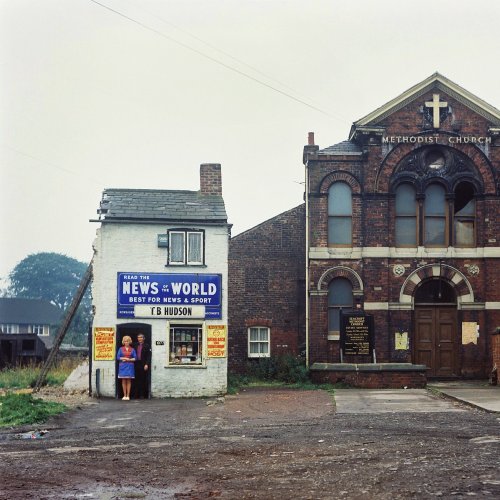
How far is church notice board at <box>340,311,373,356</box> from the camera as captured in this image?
27891 mm

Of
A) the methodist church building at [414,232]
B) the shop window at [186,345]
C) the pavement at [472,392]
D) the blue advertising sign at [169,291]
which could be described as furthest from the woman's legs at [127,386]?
the pavement at [472,392]

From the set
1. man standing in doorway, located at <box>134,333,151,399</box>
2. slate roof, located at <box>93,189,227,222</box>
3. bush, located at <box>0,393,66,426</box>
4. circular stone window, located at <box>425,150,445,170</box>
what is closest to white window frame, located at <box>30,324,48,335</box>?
slate roof, located at <box>93,189,227,222</box>

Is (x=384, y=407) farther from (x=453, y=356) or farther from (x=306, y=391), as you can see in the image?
(x=453, y=356)

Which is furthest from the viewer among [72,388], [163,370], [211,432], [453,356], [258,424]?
[453,356]

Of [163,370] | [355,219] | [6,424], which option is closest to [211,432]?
[6,424]

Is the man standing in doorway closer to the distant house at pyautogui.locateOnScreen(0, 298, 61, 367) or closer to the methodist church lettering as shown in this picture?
the methodist church lettering

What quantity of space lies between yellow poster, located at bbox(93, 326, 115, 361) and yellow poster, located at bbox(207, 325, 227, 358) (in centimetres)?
278

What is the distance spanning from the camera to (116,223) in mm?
25078

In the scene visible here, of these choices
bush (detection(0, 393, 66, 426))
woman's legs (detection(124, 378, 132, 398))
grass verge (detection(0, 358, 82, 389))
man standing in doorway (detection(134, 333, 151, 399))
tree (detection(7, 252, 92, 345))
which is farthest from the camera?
tree (detection(7, 252, 92, 345))

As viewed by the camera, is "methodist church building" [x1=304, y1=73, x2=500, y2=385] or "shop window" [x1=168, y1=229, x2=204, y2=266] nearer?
"shop window" [x1=168, y1=229, x2=204, y2=266]

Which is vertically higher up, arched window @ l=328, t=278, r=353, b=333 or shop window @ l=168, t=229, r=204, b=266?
shop window @ l=168, t=229, r=204, b=266

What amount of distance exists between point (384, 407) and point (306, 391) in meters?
5.51

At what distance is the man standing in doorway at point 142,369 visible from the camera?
79.8 ft

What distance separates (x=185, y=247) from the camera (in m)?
25.1
